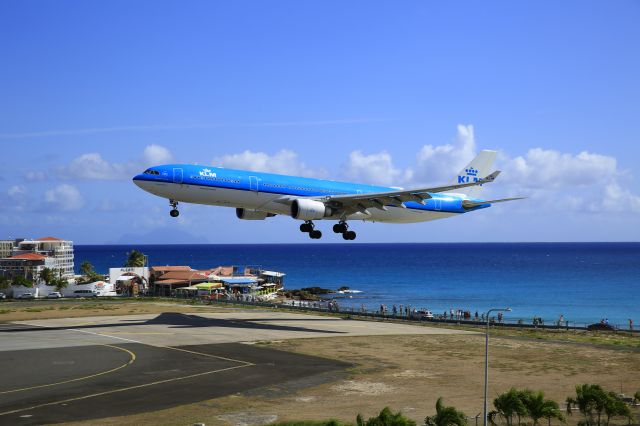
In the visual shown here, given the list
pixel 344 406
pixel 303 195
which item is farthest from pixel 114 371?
pixel 303 195

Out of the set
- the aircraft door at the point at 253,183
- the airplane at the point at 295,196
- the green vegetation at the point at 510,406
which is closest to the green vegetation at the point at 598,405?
the green vegetation at the point at 510,406

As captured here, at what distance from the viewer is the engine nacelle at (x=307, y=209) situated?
57.7 metres

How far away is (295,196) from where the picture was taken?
5938cm

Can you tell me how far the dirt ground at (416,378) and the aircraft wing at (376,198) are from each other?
454 inches

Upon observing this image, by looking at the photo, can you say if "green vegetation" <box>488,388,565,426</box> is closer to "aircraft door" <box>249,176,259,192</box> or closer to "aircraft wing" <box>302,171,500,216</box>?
"aircraft wing" <box>302,171,500,216</box>

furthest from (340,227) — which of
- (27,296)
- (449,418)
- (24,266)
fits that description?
(24,266)

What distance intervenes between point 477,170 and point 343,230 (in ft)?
58.7

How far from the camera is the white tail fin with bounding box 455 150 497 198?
237 ft

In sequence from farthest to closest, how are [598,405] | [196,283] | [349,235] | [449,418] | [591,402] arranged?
1. [196,283]
2. [349,235]
3. [591,402]
4. [598,405]
5. [449,418]

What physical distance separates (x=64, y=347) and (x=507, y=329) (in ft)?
141

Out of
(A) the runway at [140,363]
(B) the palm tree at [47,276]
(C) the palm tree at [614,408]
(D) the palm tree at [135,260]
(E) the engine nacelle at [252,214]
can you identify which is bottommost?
(A) the runway at [140,363]

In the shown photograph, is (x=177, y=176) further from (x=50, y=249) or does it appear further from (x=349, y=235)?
(x=50, y=249)

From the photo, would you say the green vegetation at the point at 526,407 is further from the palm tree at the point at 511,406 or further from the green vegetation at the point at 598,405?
the green vegetation at the point at 598,405

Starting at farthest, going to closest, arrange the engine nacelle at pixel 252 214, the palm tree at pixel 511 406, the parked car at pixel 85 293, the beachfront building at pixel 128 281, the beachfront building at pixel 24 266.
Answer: the beachfront building at pixel 24 266 < the beachfront building at pixel 128 281 < the parked car at pixel 85 293 < the engine nacelle at pixel 252 214 < the palm tree at pixel 511 406
